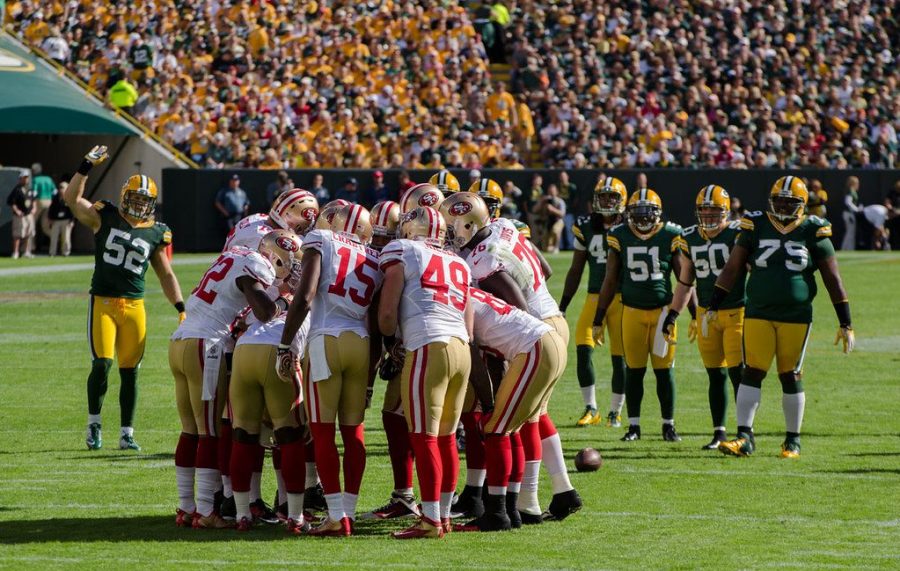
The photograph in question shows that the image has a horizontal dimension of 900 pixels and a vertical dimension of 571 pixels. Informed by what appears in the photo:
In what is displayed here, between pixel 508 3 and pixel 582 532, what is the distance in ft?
90.1

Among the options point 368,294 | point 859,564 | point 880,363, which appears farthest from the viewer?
point 880,363

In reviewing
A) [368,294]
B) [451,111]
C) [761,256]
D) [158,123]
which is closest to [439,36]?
[451,111]

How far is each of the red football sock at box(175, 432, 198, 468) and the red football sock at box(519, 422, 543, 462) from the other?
1754 mm

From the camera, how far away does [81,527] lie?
7715 mm

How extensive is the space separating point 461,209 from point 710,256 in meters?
3.43

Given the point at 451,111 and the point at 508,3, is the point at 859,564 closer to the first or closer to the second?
the point at 451,111

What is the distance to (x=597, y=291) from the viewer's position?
11953 mm

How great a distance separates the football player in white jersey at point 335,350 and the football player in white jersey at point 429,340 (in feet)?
0.47

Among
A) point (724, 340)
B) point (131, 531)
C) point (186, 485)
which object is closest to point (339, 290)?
point (186, 485)

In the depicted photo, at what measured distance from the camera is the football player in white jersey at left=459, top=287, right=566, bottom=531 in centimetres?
764

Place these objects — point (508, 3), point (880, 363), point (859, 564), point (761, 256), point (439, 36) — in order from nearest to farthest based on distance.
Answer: point (859, 564) → point (761, 256) → point (880, 363) → point (439, 36) → point (508, 3)

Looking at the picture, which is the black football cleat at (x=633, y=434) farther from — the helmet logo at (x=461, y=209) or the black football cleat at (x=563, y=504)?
the helmet logo at (x=461, y=209)

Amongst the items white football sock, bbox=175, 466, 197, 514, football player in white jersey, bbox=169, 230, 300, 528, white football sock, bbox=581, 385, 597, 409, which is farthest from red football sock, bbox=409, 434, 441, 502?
white football sock, bbox=581, 385, 597, 409

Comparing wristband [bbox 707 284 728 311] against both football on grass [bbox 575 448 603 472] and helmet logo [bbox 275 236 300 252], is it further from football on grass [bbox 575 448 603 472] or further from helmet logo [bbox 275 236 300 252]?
helmet logo [bbox 275 236 300 252]
